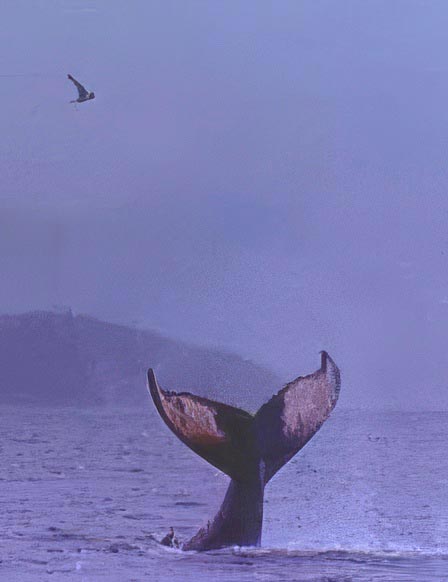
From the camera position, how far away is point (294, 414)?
458 centimetres

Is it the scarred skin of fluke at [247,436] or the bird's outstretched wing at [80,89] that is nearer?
the scarred skin of fluke at [247,436]

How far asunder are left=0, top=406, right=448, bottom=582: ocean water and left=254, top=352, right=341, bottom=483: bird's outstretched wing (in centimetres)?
→ 6

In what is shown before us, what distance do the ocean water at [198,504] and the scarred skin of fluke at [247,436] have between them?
56 millimetres

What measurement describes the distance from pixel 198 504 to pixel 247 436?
17.6 inches

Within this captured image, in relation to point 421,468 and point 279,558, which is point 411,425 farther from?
point 279,558

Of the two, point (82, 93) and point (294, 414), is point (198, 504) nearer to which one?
point (294, 414)

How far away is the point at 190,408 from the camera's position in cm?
450

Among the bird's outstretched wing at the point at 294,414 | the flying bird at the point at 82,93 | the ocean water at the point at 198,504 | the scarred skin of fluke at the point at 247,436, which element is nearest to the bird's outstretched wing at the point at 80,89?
the flying bird at the point at 82,93

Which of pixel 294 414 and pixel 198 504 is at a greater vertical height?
pixel 294 414

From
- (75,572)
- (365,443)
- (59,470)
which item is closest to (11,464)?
(59,470)

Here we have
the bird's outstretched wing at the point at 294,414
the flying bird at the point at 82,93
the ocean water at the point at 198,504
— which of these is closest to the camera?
the ocean water at the point at 198,504

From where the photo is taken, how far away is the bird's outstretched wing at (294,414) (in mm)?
4562

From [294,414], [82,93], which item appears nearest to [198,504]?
[294,414]

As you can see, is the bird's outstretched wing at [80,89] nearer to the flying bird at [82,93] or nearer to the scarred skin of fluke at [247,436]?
the flying bird at [82,93]
